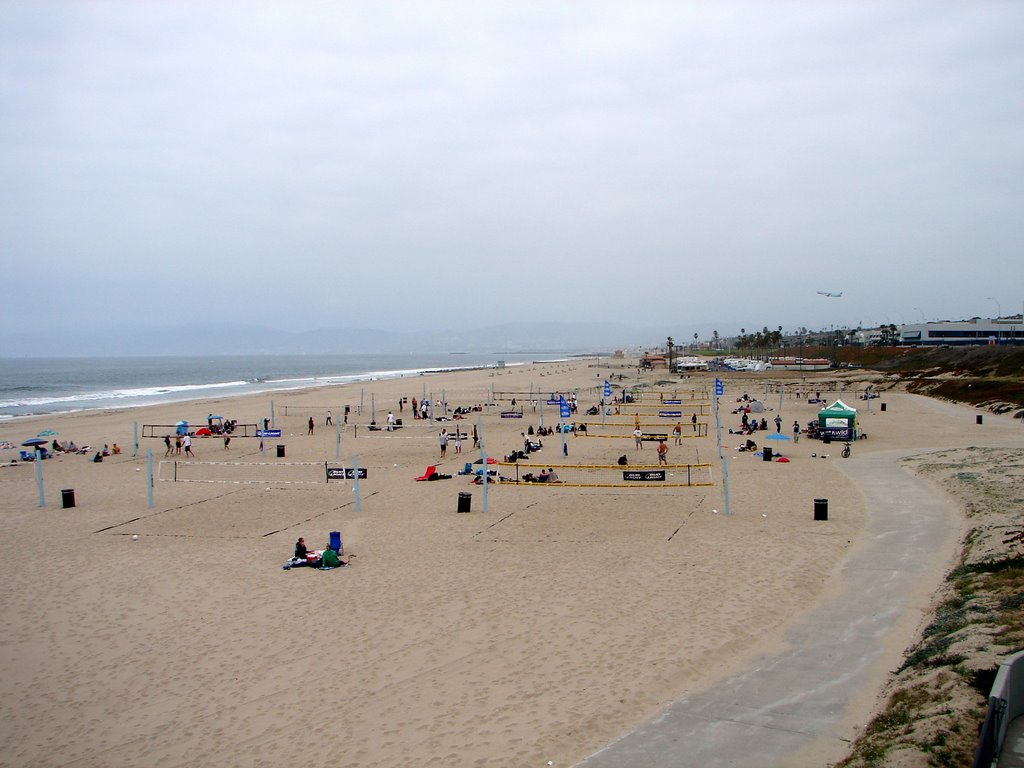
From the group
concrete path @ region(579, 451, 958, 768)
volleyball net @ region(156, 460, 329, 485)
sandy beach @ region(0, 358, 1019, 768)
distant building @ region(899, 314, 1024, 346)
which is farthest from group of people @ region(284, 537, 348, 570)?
distant building @ region(899, 314, 1024, 346)

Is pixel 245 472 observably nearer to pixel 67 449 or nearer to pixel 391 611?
pixel 67 449

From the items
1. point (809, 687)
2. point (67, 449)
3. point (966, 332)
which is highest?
point (966, 332)

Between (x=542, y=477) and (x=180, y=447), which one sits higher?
(x=180, y=447)

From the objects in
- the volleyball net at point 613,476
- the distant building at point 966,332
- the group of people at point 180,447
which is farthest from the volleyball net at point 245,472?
the distant building at point 966,332

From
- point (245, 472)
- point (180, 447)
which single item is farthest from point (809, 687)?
point (180, 447)

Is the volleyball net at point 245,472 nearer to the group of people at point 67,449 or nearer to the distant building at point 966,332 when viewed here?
the group of people at point 67,449

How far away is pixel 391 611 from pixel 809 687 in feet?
17.9

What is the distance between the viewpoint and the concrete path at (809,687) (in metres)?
6.00

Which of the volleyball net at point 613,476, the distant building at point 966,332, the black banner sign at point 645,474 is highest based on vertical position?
the distant building at point 966,332

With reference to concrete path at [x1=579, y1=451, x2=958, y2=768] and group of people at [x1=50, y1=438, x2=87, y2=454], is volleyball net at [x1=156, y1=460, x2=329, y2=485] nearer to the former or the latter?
group of people at [x1=50, y1=438, x2=87, y2=454]

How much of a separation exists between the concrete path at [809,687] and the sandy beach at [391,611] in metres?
0.25

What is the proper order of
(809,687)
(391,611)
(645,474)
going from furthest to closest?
1. (645,474)
2. (391,611)
3. (809,687)

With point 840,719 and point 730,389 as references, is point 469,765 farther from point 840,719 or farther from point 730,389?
point 730,389

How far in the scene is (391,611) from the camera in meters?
9.92
